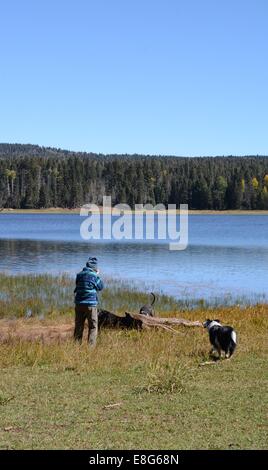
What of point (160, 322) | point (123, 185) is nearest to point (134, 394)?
point (160, 322)

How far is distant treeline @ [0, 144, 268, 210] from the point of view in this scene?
497 feet

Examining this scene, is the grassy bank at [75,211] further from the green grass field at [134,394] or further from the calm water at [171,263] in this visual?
the green grass field at [134,394]

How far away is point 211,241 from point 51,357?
47.4m

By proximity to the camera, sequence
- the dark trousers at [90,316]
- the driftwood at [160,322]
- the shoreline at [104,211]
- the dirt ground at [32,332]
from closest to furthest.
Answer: the dark trousers at [90,316]
the dirt ground at [32,332]
the driftwood at [160,322]
the shoreline at [104,211]

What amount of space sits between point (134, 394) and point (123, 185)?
150874 millimetres

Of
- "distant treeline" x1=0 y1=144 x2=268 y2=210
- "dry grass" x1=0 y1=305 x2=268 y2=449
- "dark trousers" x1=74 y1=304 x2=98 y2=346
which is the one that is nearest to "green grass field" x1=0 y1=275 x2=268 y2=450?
"dry grass" x1=0 y1=305 x2=268 y2=449

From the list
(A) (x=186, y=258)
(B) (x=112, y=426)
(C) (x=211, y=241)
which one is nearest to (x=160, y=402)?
(B) (x=112, y=426)

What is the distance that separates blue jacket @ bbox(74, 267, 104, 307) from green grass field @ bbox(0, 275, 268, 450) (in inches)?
38.9

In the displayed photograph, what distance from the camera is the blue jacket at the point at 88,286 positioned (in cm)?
1351

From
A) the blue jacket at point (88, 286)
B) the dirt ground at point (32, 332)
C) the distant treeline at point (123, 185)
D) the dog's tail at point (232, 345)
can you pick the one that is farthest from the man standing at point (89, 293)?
the distant treeline at point (123, 185)

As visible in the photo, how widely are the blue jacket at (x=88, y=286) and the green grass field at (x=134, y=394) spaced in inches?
38.9

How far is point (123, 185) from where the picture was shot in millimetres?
159625

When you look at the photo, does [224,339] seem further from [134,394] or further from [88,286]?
[88,286]
